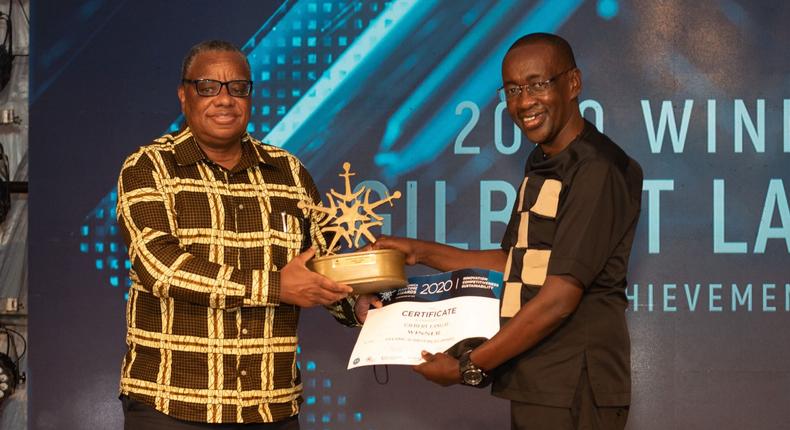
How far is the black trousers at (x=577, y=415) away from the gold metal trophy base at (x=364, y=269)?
20.3 inches

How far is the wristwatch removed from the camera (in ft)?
8.20

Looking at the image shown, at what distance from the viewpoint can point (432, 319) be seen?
2.67 metres

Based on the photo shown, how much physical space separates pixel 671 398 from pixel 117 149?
9.66ft

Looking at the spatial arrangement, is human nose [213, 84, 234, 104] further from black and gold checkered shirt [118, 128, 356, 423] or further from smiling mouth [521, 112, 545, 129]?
smiling mouth [521, 112, 545, 129]

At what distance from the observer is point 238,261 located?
2.46m

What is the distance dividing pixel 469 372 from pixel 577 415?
308 mm

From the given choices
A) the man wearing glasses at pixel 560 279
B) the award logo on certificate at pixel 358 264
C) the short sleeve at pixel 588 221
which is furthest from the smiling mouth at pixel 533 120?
the award logo on certificate at pixel 358 264

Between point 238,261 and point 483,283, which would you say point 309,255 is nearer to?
point 238,261

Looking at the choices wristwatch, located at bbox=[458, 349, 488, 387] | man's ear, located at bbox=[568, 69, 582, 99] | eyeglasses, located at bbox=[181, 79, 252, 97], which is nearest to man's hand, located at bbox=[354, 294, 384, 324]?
wristwatch, located at bbox=[458, 349, 488, 387]

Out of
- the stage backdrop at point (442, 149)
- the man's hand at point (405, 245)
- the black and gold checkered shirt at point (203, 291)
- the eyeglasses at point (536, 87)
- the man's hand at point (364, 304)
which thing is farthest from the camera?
the stage backdrop at point (442, 149)

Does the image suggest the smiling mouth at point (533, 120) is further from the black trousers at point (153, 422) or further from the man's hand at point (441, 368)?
the black trousers at point (153, 422)

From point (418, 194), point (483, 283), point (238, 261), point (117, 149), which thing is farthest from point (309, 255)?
point (117, 149)

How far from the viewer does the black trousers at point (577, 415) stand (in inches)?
97.0

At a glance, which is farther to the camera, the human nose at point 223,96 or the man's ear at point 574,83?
the man's ear at point 574,83
